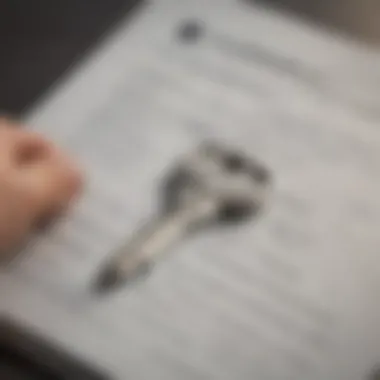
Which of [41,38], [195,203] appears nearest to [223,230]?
[195,203]

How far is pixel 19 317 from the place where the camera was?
52 centimetres

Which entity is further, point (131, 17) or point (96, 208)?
point (131, 17)

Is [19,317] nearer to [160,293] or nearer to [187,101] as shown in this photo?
[160,293]

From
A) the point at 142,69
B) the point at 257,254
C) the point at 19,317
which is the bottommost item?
the point at 19,317

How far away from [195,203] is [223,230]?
0.02m

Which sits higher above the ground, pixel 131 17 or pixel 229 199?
pixel 131 17

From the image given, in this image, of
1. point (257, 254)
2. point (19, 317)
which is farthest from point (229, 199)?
point (19, 317)

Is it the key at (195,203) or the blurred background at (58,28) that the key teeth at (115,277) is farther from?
the blurred background at (58,28)

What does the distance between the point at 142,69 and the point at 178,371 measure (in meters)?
0.24

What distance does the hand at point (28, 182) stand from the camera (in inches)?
21.0

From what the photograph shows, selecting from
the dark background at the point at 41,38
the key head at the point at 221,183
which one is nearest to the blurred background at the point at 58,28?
the dark background at the point at 41,38

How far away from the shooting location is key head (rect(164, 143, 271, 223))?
562mm

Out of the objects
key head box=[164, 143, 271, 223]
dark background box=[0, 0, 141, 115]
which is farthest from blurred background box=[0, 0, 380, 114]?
key head box=[164, 143, 271, 223]

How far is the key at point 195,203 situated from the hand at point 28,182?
0.05m
